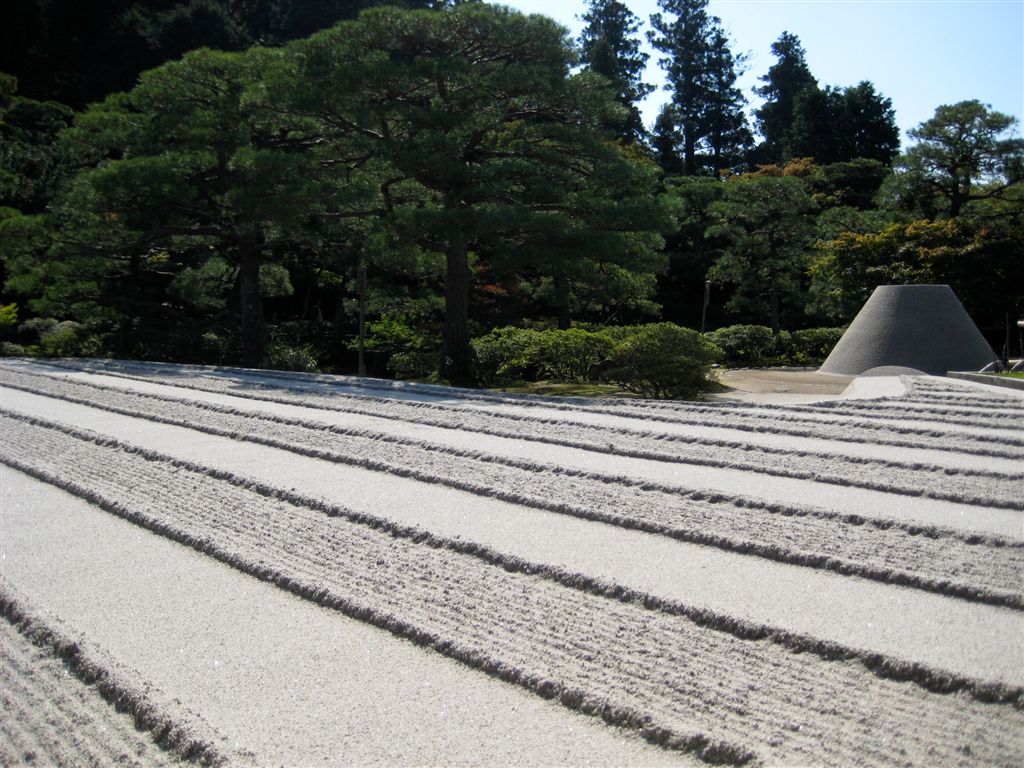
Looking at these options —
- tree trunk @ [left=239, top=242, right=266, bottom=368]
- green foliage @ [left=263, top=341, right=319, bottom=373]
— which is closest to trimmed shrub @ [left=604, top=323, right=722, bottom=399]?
green foliage @ [left=263, top=341, right=319, bottom=373]

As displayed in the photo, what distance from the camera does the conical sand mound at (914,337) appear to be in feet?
36.5

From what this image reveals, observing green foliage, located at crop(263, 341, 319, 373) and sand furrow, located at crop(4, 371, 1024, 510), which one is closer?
sand furrow, located at crop(4, 371, 1024, 510)

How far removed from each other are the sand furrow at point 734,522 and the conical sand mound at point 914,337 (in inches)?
320

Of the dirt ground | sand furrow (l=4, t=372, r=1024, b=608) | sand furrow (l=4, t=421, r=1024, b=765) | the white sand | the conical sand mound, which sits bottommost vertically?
the white sand

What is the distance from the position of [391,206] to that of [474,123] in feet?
5.83

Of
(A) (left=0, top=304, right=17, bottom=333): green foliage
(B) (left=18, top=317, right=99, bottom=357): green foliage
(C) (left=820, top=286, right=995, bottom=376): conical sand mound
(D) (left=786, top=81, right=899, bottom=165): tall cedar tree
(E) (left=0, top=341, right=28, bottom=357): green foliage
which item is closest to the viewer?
(C) (left=820, top=286, right=995, bottom=376): conical sand mound

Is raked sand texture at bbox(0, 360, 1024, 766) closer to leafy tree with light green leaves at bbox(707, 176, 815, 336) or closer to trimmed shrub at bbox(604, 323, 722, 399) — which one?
trimmed shrub at bbox(604, 323, 722, 399)

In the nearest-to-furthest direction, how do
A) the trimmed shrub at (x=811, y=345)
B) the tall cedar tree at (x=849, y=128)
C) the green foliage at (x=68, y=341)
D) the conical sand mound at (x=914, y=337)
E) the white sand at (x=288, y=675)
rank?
the white sand at (x=288, y=675) → the conical sand mound at (x=914, y=337) → the green foliage at (x=68, y=341) → the trimmed shrub at (x=811, y=345) → the tall cedar tree at (x=849, y=128)

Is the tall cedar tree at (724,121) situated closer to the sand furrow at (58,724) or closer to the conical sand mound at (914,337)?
the conical sand mound at (914,337)

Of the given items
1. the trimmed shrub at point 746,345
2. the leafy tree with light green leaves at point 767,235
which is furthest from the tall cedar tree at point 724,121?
the trimmed shrub at point 746,345

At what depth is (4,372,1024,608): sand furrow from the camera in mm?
Answer: 2895

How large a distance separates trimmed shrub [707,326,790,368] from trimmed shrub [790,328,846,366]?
47 centimetres

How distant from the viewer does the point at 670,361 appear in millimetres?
8812

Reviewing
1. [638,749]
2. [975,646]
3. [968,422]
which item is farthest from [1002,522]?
[968,422]
